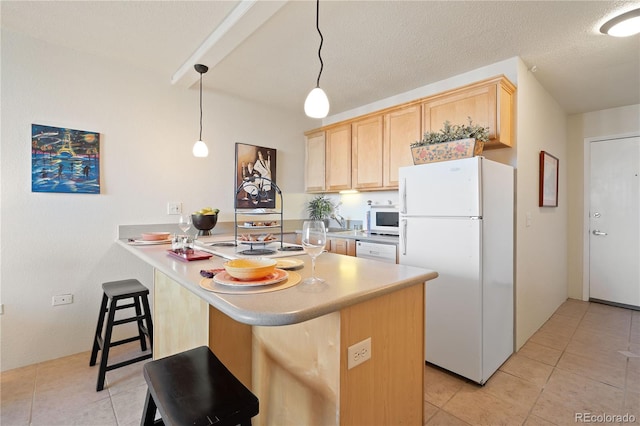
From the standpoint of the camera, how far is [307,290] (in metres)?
0.99

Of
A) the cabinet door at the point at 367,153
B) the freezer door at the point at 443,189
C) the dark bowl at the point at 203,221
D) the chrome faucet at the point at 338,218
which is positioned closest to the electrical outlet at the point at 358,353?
the freezer door at the point at 443,189

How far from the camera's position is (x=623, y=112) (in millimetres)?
3553

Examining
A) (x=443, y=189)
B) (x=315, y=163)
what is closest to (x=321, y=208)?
(x=315, y=163)

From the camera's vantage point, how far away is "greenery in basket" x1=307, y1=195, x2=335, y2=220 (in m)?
4.02

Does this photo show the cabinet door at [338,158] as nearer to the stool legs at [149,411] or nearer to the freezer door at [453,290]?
the freezer door at [453,290]

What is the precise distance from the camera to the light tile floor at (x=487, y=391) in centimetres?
173

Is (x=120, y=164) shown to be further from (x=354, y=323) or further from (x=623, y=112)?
(x=623, y=112)

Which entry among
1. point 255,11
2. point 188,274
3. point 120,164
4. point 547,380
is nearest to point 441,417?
point 547,380

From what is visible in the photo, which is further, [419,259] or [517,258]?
[517,258]

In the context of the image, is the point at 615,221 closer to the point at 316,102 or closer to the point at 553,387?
the point at 553,387

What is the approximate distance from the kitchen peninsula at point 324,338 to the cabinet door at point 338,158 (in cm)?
220

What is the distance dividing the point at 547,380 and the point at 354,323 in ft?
6.54

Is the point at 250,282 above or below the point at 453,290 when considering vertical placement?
above

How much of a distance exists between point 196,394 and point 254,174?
2.82 meters
